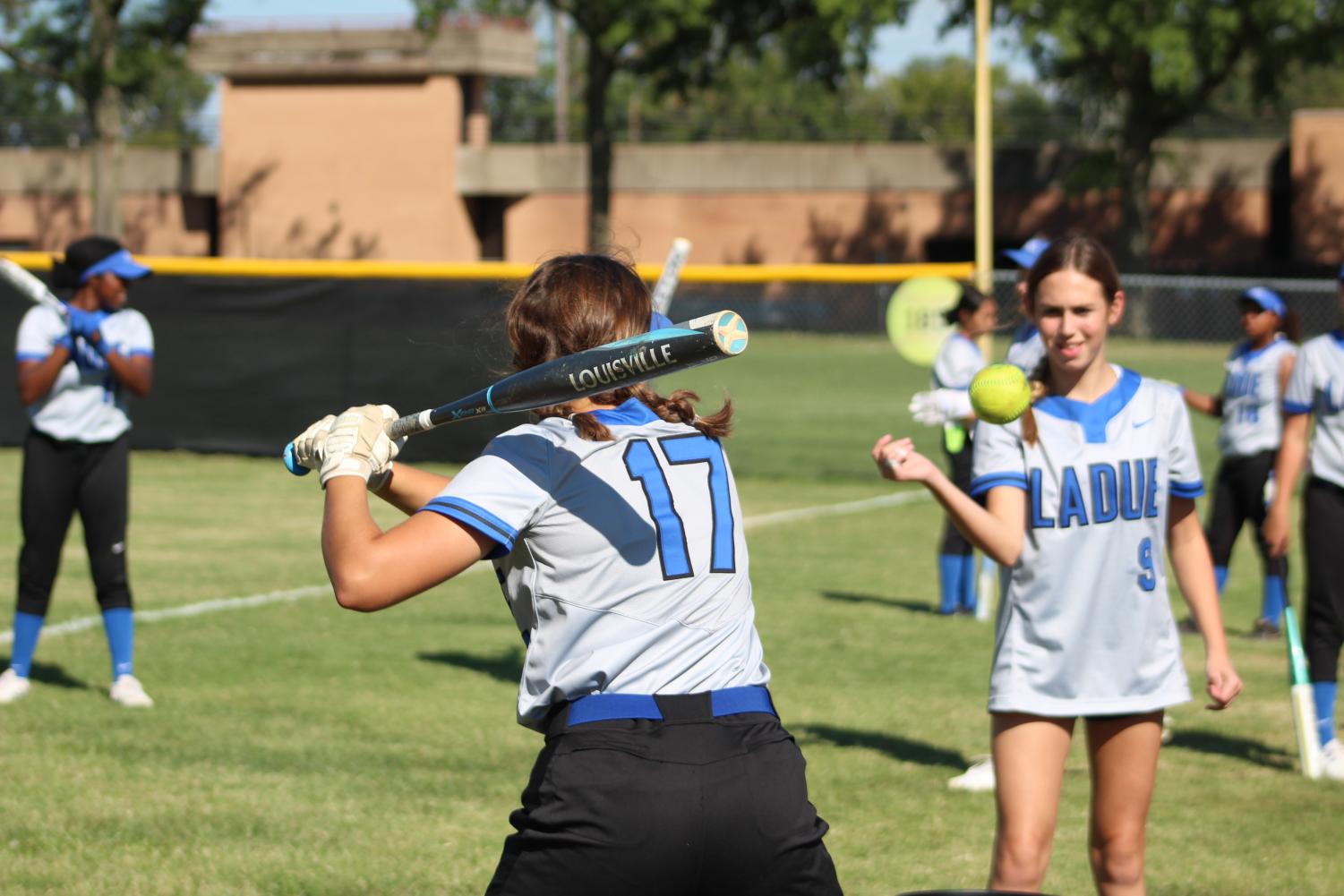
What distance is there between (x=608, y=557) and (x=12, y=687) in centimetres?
568

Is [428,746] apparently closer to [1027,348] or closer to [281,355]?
[1027,348]

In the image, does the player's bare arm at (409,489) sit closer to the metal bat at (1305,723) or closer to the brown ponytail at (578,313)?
the brown ponytail at (578,313)

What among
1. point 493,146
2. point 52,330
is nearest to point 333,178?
point 493,146

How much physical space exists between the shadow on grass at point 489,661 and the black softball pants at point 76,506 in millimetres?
1779

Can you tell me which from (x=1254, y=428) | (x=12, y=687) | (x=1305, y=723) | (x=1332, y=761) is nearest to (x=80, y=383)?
(x=12, y=687)

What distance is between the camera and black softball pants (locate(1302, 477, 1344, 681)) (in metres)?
6.79

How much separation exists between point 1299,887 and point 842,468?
12.6 metres

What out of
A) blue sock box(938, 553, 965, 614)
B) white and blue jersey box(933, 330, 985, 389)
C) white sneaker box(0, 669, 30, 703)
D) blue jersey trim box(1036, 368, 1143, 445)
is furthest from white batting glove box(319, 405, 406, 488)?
blue sock box(938, 553, 965, 614)

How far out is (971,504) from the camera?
4.11 m

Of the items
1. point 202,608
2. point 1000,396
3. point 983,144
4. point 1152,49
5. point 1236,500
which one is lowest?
point 202,608

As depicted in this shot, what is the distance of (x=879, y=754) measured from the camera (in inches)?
281

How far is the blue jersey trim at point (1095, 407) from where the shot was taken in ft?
14.1

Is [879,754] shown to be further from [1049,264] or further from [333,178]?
[333,178]

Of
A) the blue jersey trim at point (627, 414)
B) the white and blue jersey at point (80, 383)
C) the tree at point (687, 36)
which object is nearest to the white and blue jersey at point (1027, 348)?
the white and blue jersey at point (80, 383)
